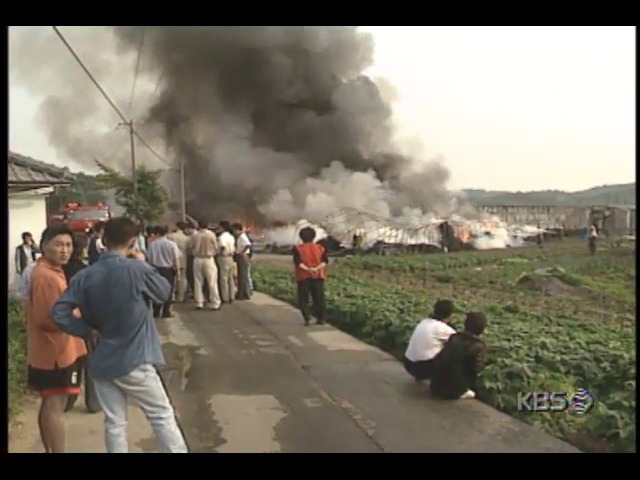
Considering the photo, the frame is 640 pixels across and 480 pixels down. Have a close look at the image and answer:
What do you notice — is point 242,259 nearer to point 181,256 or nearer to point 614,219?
point 181,256

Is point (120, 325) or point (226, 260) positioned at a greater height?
point (226, 260)

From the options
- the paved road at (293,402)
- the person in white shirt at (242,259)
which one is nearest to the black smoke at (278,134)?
the person in white shirt at (242,259)

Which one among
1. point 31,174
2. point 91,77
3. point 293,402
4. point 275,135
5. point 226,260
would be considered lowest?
point 293,402

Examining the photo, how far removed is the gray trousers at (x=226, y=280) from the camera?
4.70 m

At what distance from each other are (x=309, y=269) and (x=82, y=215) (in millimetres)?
1115

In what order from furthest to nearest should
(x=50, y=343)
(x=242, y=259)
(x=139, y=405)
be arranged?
(x=242, y=259) → (x=50, y=343) → (x=139, y=405)

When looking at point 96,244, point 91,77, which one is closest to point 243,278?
point 96,244

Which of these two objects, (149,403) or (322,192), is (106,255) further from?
(322,192)

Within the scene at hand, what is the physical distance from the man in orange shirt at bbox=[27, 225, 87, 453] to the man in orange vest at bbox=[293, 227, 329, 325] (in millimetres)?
1096

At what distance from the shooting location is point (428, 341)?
15.4 feet

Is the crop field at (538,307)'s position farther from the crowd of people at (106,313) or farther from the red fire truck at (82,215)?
the red fire truck at (82,215)

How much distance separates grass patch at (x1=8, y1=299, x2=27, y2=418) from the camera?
425 centimetres

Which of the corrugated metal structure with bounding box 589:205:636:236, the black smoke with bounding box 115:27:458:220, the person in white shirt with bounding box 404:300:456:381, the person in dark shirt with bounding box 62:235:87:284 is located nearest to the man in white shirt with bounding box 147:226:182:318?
the black smoke with bounding box 115:27:458:220

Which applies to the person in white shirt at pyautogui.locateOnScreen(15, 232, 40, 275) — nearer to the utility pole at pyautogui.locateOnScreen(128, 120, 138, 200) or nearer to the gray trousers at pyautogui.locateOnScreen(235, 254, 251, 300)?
the utility pole at pyautogui.locateOnScreen(128, 120, 138, 200)
